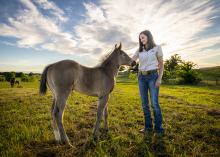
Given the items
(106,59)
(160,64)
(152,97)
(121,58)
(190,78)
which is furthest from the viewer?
(190,78)

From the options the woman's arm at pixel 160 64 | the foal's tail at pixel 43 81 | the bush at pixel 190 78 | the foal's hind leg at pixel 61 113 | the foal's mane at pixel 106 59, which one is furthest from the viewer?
the bush at pixel 190 78

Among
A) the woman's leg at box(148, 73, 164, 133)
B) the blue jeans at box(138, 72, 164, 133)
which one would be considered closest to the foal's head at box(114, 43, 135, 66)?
the blue jeans at box(138, 72, 164, 133)

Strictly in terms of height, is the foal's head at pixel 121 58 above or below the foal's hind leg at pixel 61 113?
A: above

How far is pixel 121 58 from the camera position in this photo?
5.93m

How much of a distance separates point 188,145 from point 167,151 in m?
0.78

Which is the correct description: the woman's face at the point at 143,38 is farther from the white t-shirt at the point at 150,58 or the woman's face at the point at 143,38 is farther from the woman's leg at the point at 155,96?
the woman's leg at the point at 155,96

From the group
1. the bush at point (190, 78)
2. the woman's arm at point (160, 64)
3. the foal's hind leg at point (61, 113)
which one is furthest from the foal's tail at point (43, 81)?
the bush at point (190, 78)

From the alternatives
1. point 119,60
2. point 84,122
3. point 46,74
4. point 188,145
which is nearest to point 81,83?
point 46,74

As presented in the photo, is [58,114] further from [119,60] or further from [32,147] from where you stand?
[119,60]

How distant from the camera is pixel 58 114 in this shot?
4.53 meters

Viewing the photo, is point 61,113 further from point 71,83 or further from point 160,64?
point 160,64

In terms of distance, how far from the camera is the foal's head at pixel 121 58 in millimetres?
5873

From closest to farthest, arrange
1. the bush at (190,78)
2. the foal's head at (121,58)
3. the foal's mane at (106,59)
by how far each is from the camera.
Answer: the foal's mane at (106,59) < the foal's head at (121,58) < the bush at (190,78)

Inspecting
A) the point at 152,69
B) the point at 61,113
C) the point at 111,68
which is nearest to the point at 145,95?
the point at 152,69
